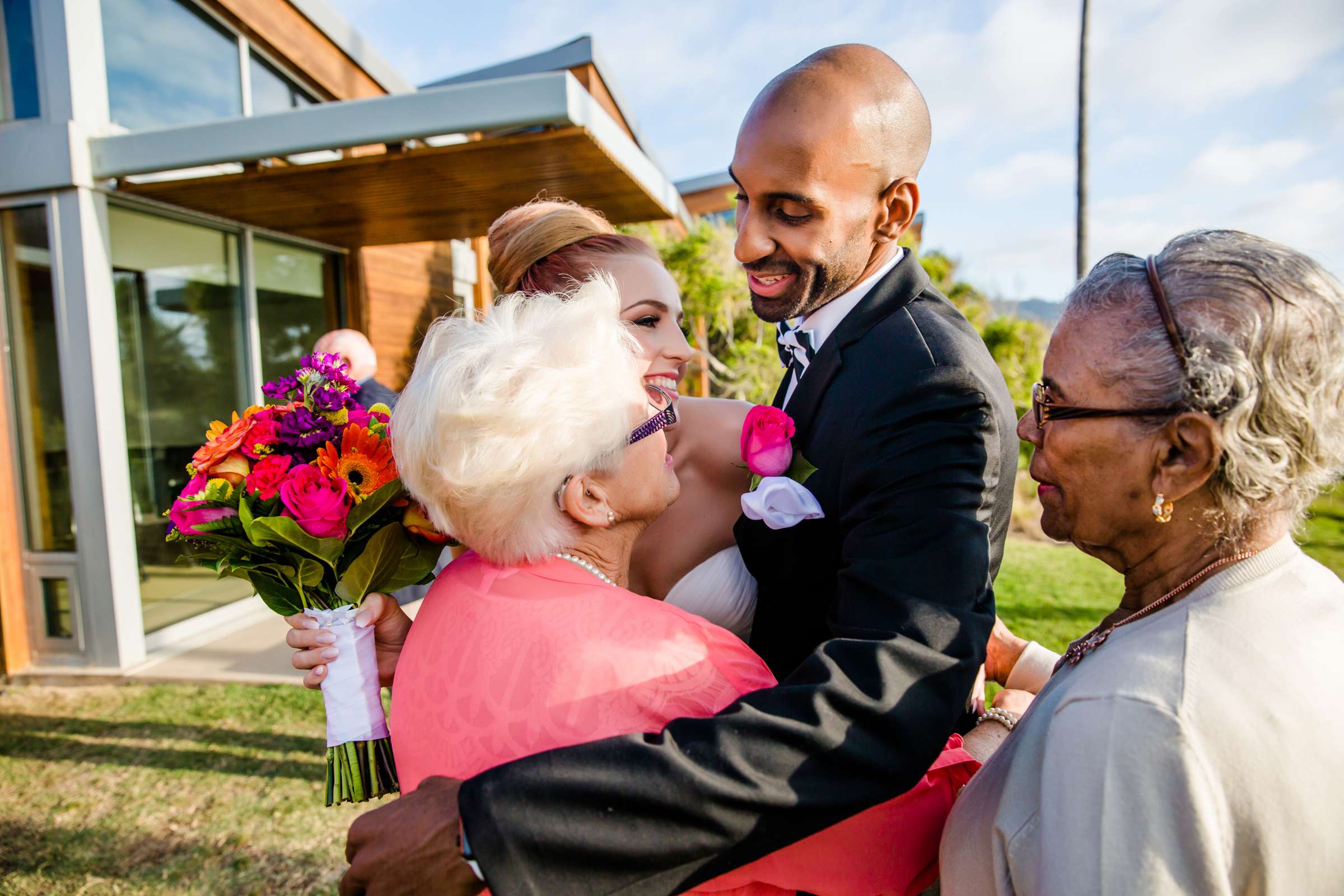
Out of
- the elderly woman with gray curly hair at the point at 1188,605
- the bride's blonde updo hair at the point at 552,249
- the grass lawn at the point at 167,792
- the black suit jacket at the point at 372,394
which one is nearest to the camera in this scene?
the elderly woman with gray curly hair at the point at 1188,605

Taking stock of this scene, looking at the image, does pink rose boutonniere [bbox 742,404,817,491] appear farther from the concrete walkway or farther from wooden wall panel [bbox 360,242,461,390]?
wooden wall panel [bbox 360,242,461,390]

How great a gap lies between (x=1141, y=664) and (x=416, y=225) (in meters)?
6.96

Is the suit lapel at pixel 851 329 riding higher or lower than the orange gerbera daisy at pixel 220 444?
higher

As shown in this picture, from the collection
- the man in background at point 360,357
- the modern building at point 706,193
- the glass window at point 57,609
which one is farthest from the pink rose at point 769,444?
the modern building at point 706,193

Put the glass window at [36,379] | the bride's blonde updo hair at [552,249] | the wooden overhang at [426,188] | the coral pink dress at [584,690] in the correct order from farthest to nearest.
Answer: the glass window at [36,379]
the wooden overhang at [426,188]
the bride's blonde updo hair at [552,249]
the coral pink dress at [584,690]

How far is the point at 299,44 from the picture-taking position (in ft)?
22.9

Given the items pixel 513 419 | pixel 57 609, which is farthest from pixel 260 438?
pixel 57 609

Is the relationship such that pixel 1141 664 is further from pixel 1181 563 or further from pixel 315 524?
pixel 315 524

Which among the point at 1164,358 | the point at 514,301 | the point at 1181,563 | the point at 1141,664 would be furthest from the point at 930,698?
the point at 514,301

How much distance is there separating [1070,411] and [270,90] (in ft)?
26.3

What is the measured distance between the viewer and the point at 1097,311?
48.7 inches

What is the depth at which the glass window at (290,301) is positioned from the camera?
713 centimetres

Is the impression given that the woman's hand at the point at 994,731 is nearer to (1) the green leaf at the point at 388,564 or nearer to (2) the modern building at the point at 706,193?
(1) the green leaf at the point at 388,564

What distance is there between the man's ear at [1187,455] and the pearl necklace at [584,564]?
94 cm
